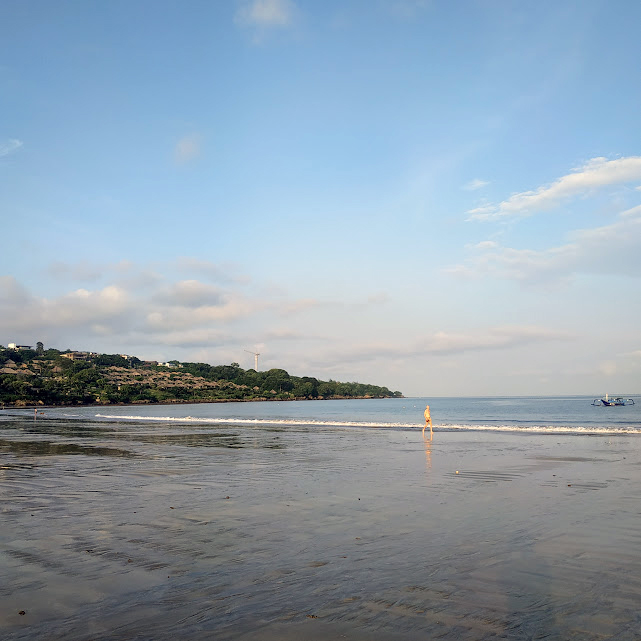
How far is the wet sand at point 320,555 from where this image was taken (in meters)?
6.88

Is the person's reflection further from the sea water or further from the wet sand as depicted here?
the sea water

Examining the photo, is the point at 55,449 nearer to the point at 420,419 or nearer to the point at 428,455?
the point at 428,455

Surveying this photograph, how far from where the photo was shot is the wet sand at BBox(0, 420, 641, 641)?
6.88 meters

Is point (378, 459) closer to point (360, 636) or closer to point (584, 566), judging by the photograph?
point (584, 566)

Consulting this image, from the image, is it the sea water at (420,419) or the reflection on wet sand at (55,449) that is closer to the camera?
the reflection on wet sand at (55,449)

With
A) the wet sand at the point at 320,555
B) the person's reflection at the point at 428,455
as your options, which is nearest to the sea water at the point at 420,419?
the person's reflection at the point at 428,455

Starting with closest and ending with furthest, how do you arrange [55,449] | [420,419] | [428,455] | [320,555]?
[320,555] → [428,455] → [55,449] → [420,419]

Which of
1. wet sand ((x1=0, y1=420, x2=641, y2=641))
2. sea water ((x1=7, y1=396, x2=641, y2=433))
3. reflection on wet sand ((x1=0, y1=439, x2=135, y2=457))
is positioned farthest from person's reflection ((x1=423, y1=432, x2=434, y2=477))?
sea water ((x1=7, y1=396, x2=641, y2=433))

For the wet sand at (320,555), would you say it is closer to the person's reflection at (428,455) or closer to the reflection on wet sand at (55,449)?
the person's reflection at (428,455)

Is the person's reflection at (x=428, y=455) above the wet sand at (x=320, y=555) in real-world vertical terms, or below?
below

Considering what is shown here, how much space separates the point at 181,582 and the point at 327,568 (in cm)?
241

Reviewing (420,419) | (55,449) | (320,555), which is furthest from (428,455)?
(420,419)

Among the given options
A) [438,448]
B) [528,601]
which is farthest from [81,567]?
[438,448]

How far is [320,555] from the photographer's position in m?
9.98
